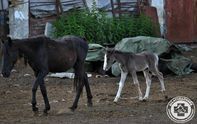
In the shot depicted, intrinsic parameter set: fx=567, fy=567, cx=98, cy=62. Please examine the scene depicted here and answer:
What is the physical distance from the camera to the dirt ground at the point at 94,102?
366 inches

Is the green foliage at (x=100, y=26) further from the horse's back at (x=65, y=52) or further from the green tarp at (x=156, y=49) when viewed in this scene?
the horse's back at (x=65, y=52)

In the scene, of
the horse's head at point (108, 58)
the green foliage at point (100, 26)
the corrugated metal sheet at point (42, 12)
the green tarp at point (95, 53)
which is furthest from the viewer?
the corrugated metal sheet at point (42, 12)

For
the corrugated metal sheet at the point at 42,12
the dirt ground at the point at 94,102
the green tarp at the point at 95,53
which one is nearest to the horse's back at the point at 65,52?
the dirt ground at the point at 94,102

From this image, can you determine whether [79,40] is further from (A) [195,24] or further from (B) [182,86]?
(A) [195,24]

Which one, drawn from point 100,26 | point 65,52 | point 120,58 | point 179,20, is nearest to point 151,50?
point 100,26

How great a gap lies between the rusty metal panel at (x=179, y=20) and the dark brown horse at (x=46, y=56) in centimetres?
895

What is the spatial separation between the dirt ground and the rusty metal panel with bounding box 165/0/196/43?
4.22m

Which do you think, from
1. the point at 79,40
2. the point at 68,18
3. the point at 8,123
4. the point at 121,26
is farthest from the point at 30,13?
the point at 8,123

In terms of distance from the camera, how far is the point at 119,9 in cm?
1894

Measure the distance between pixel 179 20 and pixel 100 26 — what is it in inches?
120

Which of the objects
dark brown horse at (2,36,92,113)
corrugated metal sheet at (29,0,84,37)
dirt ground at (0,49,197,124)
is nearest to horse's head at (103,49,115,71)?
dark brown horse at (2,36,92,113)

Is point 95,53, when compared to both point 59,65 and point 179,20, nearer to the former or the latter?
point 179,20

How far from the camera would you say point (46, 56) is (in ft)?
32.2

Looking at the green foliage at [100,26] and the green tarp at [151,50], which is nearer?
the green tarp at [151,50]
